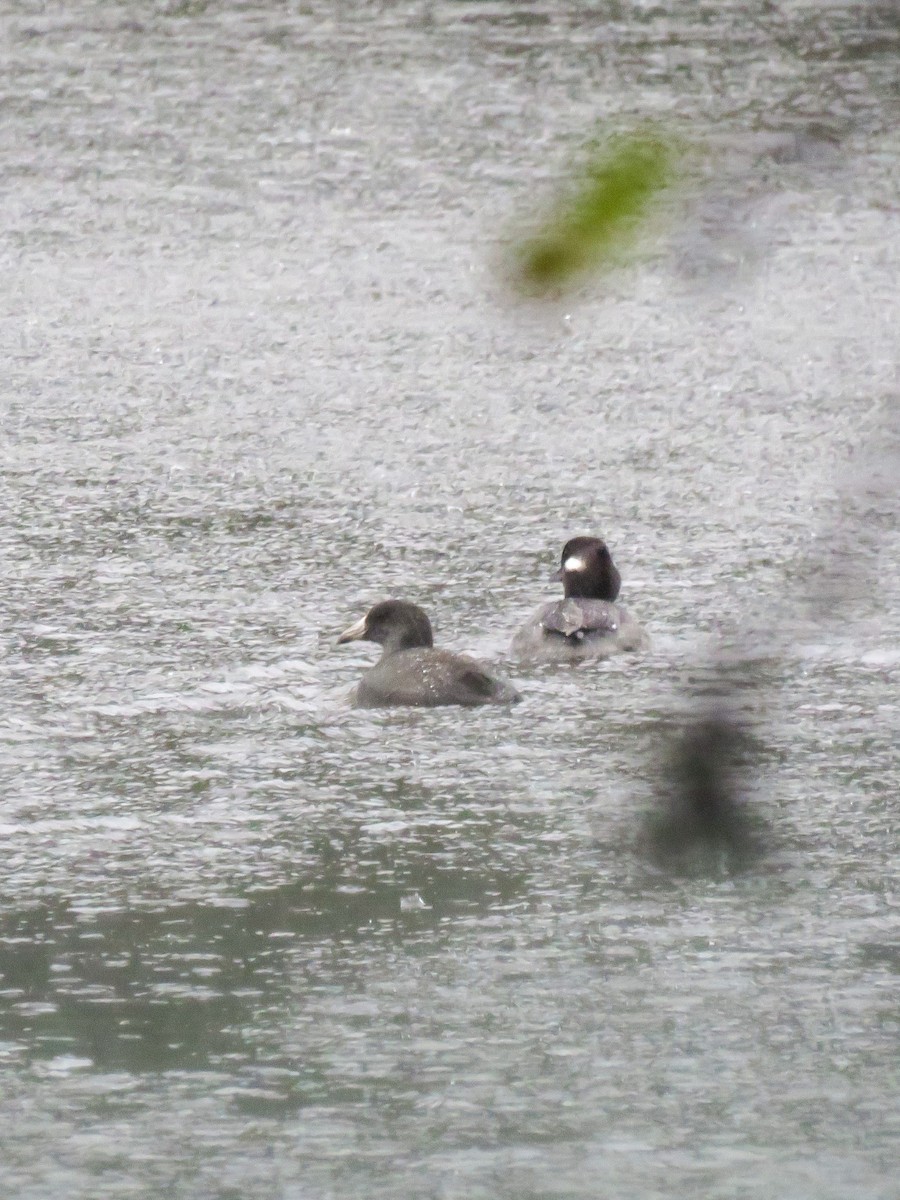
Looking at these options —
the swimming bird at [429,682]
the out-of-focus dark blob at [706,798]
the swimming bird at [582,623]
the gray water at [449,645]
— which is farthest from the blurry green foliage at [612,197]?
the swimming bird at [582,623]

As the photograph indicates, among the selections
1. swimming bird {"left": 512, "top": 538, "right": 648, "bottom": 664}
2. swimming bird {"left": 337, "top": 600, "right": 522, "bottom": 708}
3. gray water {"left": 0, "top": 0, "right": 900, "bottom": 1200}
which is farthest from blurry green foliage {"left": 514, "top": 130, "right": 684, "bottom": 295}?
swimming bird {"left": 512, "top": 538, "right": 648, "bottom": 664}

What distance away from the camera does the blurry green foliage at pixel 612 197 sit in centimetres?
164

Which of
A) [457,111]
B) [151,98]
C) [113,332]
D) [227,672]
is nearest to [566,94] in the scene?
[457,111]

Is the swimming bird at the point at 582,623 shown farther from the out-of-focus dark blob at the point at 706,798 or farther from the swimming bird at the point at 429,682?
the out-of-focus dark blob at the point at 706,798

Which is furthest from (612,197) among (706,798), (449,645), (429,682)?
(449,645)

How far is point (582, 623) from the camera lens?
253 inches

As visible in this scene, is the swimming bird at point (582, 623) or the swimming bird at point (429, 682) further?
the swimming bird at point (582, 623)

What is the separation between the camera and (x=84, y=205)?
40.1ft

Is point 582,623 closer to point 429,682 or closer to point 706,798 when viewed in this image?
point 429,682

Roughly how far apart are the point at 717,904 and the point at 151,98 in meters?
9.98

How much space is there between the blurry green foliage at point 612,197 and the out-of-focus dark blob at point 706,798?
1.07 feet

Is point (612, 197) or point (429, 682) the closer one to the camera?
point (612, 197)

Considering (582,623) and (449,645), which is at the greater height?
(582,623)

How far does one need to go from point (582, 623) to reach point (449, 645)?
1.67 ft
